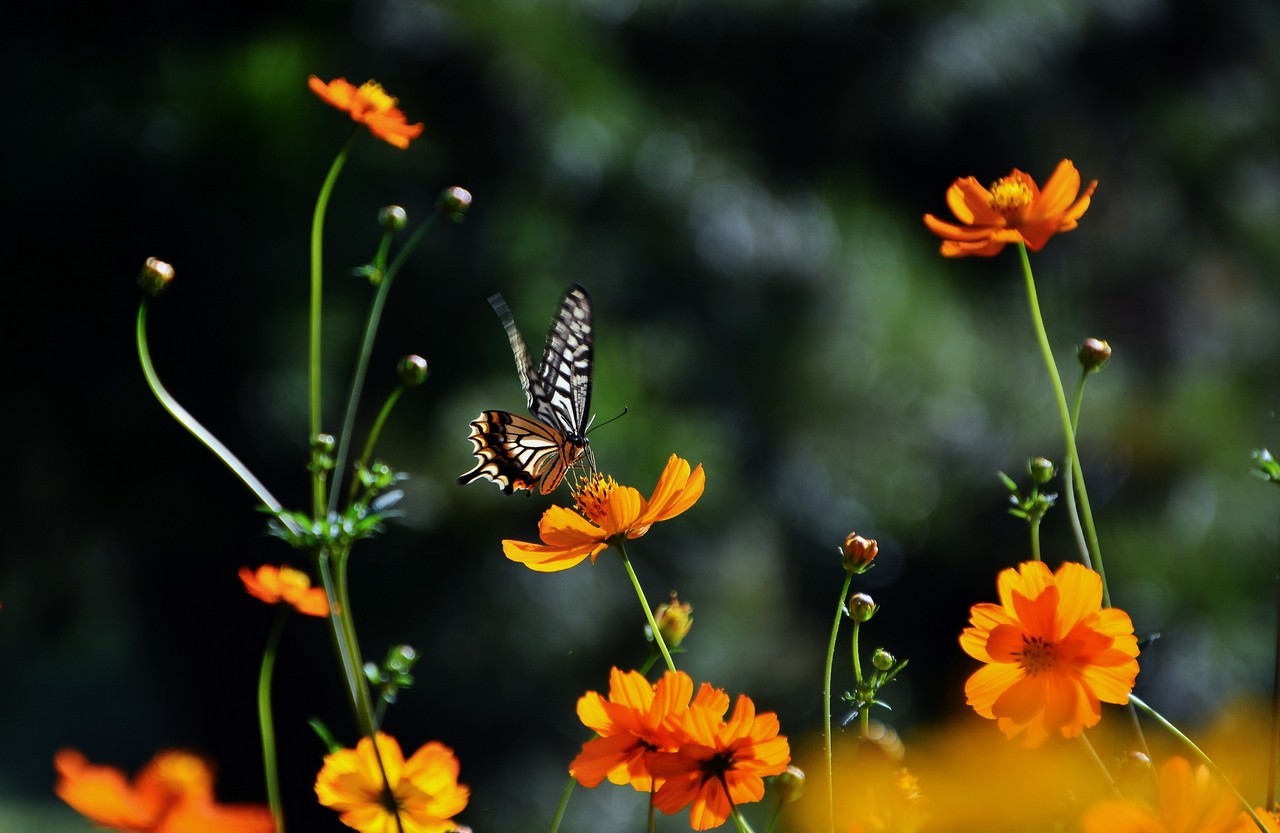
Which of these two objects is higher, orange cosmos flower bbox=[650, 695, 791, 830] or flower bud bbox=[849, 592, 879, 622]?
flower bud bbox=[849, 592, 879, 622]

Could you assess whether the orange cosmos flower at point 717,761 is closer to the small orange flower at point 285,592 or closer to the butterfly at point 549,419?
the small orange flower at point 285,592

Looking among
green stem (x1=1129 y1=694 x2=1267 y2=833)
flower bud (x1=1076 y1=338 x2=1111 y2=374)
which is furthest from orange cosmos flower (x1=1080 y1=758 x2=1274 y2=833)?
flower bud (x1=1076 y1=338 x2=1111 y2=374)

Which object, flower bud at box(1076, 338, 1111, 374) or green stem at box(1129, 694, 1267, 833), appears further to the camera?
flower bud at box(1076, 338, 1111, 374)

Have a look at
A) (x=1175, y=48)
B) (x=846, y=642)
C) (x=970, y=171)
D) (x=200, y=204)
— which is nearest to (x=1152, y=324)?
(x=970, y=171)

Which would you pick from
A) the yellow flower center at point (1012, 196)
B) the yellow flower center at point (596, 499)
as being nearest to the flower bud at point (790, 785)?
the yellow flower center at point (596, 499)

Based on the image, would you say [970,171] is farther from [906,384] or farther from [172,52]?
[172,52]

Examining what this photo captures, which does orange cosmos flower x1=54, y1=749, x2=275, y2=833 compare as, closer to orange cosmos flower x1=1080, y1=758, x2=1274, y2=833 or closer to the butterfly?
orange cosmos flower x1=1080, y1=758, x2=1274, y2=833

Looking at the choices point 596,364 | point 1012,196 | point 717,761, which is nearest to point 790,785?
point 717,761
